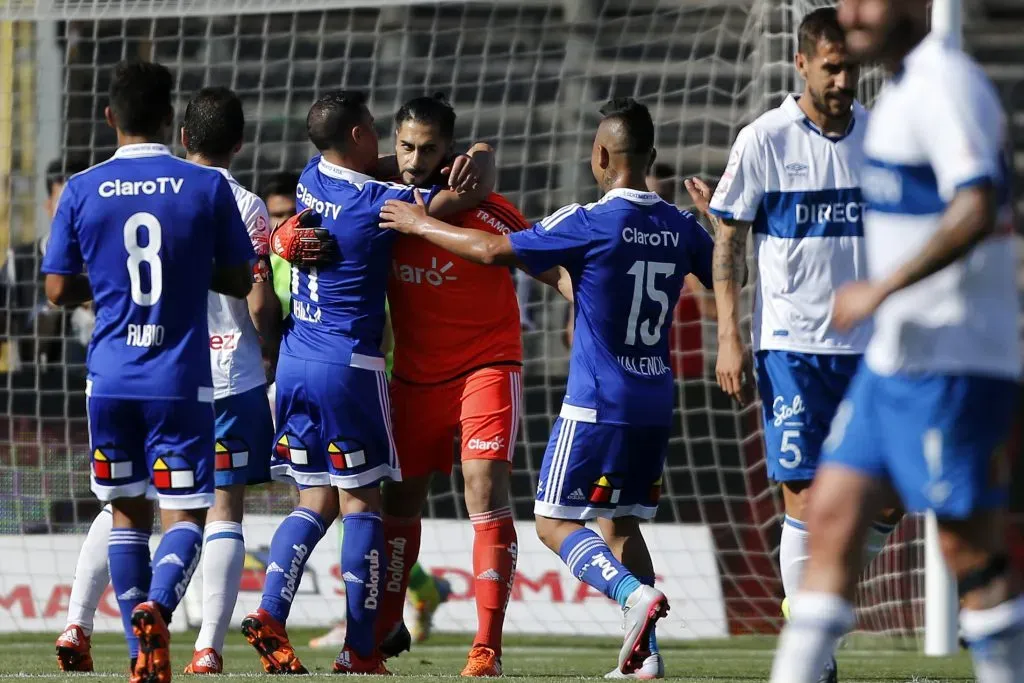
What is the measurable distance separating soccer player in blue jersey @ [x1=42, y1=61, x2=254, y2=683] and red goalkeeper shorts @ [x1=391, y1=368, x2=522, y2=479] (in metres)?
1.28

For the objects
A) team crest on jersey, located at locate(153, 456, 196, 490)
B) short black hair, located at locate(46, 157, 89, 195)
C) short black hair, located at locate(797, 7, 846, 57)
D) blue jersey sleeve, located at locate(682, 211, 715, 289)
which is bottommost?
team crest on jersey, located at locate(153, 456, 196, 490)

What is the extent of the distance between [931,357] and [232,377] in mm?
3437

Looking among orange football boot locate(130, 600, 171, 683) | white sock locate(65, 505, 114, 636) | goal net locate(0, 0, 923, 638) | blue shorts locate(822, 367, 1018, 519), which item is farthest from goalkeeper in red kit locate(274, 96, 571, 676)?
goal net locate(0, 0, 923, 638)

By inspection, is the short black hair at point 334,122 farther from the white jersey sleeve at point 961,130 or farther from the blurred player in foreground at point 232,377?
the white jersey sleeve at point 961,130

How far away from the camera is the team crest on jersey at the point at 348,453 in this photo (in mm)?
6062

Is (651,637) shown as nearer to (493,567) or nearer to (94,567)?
(493,567)

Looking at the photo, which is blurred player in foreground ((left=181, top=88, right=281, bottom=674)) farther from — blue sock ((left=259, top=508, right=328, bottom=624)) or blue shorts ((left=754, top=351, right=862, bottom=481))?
blue shorts ((left=754, top=351, right=862, bottom=481))

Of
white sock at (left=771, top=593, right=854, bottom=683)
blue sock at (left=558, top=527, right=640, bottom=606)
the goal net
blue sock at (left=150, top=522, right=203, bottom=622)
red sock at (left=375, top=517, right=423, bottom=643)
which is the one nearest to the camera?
white sock at (left=771, top=593, right=854, bottom=683)

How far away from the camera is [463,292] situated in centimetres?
641

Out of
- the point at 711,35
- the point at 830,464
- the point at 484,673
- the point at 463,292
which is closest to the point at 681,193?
the point at 711,35

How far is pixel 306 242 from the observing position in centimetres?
613

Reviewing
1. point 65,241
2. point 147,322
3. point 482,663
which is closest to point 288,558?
point 482,663

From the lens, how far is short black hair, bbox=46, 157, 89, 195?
9477 millimetres

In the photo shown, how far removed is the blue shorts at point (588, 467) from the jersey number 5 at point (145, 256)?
1.61 metres
